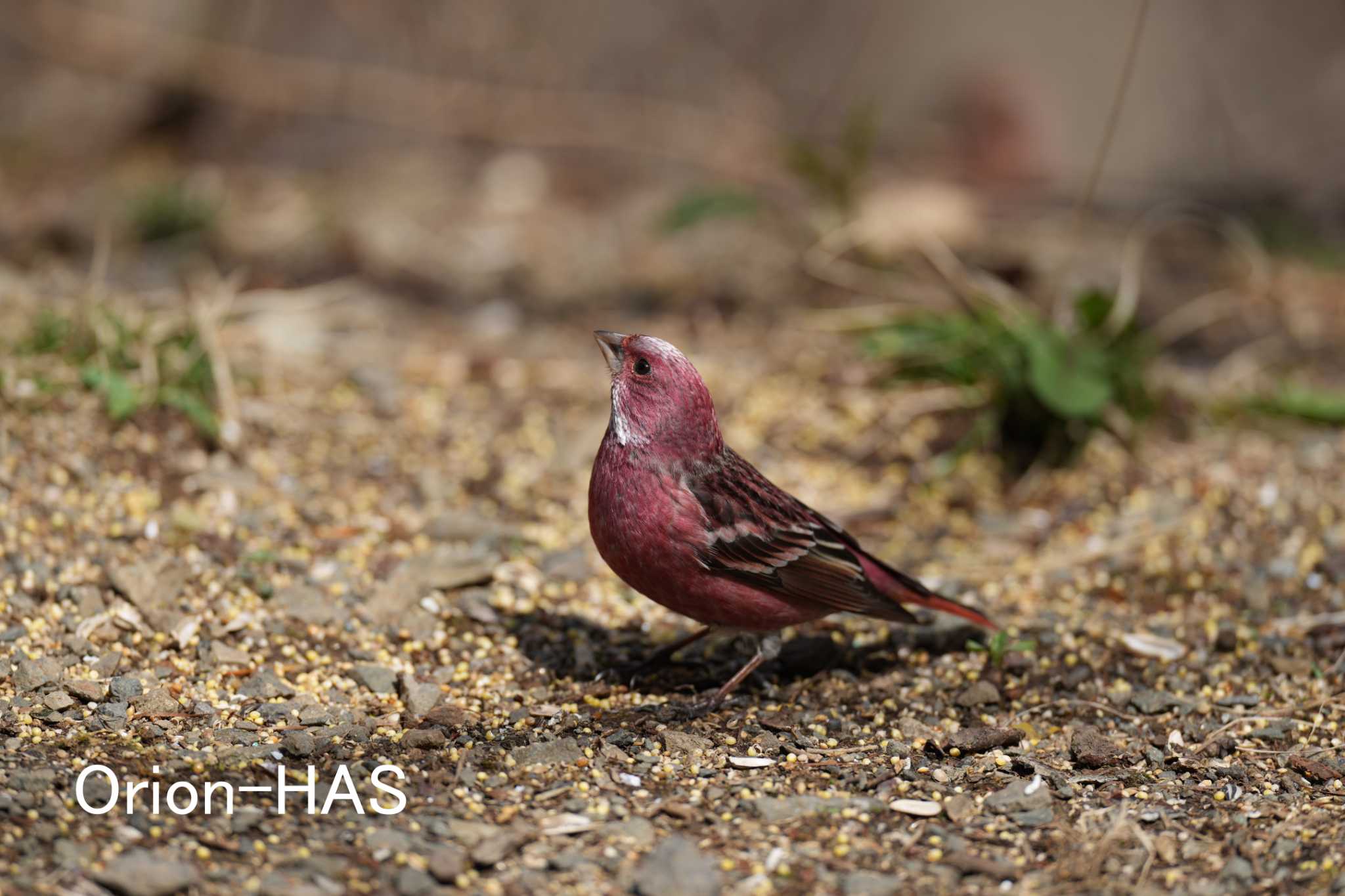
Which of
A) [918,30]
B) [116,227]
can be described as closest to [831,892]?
[116,227]

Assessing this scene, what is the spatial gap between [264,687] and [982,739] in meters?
1.95

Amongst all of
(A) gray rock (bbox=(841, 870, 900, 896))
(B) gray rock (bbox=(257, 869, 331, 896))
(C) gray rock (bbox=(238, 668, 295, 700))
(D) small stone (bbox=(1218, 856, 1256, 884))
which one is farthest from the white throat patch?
(D) small stone (bbox=(1218, 856, 1256, 884))

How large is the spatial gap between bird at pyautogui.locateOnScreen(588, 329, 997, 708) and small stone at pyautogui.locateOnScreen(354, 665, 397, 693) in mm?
709

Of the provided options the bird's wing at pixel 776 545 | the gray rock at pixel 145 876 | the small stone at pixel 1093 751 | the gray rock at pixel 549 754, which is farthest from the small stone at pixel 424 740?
the small stone at pixel 1093 751

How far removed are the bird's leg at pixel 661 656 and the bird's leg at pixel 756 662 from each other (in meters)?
0.16

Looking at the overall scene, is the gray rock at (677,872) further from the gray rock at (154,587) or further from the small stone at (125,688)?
the gray rock at (154,587)

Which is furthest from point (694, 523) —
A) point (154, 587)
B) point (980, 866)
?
point (154, 587)

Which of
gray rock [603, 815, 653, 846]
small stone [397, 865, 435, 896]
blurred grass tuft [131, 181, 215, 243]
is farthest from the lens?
blurred grass tuft [131, 181, 215, 243]

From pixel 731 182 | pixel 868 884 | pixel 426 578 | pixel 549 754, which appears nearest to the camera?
pixel 868 884

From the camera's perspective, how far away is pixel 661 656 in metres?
4.15

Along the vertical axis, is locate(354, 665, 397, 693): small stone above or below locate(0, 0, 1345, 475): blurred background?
below

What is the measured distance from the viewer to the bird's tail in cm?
409

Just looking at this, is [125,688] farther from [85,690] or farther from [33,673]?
[33,673]

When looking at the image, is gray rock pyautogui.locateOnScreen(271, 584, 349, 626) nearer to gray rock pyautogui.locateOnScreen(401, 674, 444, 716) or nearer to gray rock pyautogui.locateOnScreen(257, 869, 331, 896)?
gray rock pyautogui.locateOnScreen(401, 674, 444, 716)
